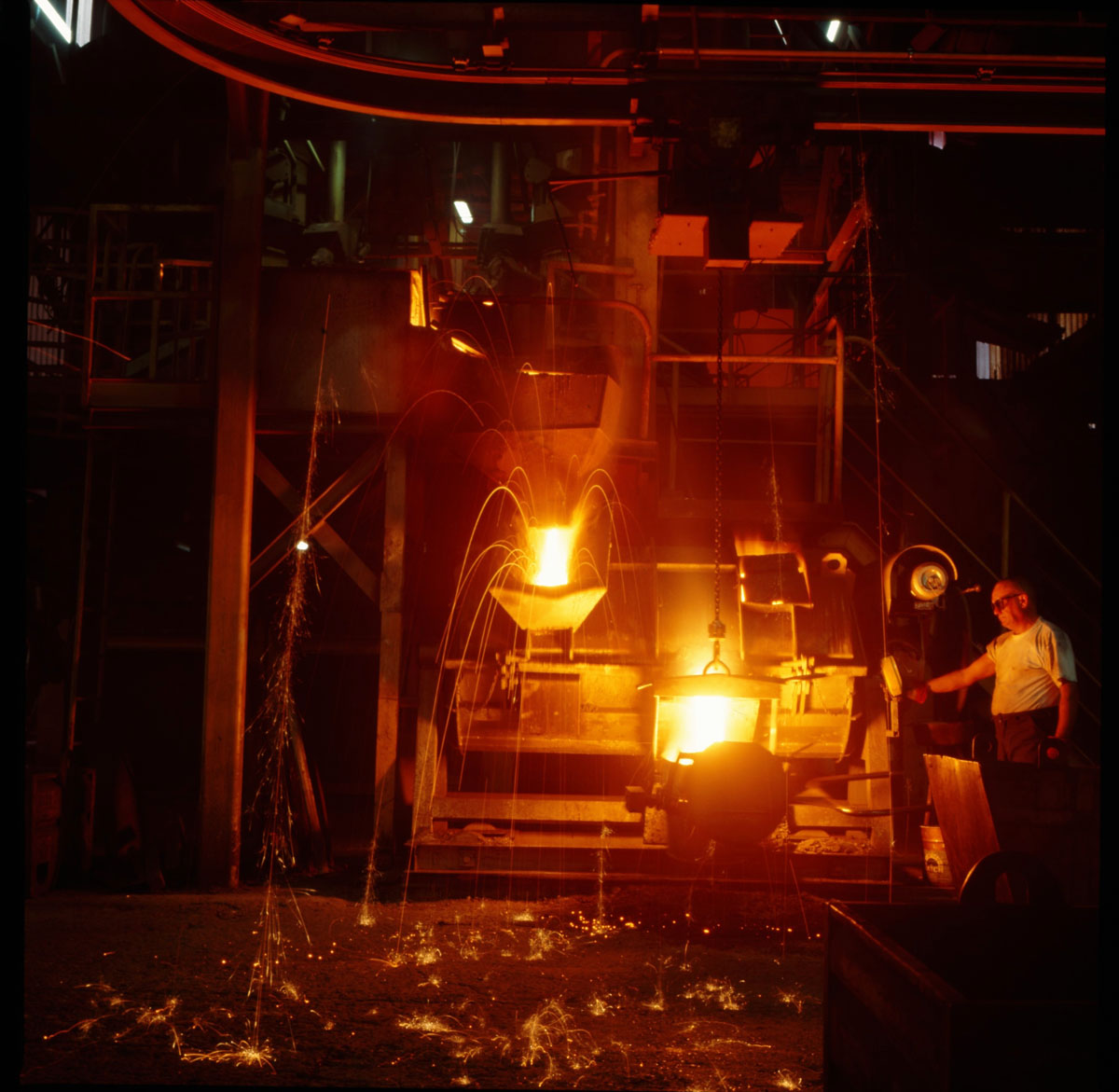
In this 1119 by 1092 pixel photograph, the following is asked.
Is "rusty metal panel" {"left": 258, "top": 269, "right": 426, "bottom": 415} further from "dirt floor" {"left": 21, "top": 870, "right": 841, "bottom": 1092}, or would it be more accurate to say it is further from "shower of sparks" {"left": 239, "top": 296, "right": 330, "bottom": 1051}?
"dirt floor" {"left": 21, "top": 870, "right": 841, "bottom": 1092}

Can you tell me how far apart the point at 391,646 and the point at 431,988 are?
9.12 ft

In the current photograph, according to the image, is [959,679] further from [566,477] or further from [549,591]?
[566,477]

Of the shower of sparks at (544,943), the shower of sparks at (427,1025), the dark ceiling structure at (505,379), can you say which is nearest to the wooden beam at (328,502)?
the dark ceiling structure at (505,379)

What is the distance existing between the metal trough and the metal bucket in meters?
3.40

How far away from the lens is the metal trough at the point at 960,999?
6.10 feet

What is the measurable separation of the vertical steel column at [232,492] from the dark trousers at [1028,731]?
4635 mm

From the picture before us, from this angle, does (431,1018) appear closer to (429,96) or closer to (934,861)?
(934,861)

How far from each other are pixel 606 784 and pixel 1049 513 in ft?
21.0

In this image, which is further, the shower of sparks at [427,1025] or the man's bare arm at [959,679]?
the man's bare arm at [959,679]

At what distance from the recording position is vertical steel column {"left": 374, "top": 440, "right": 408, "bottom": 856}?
6.60m

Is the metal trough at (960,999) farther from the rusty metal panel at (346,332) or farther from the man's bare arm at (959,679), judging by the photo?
the rusty metal panel at (346,332)

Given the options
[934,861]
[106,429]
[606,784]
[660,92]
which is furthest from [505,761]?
[660,92]

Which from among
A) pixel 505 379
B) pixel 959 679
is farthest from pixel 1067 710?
pixel 505 379

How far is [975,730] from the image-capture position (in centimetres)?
707
